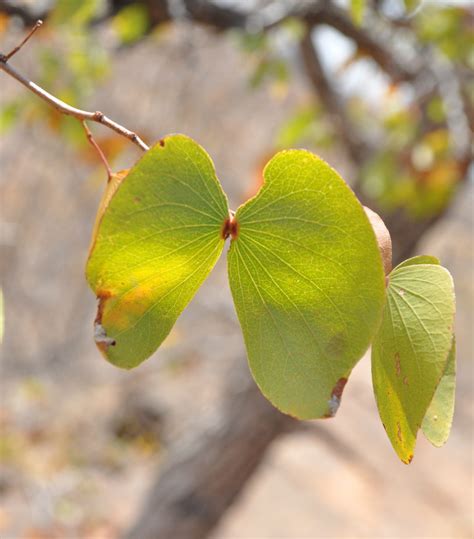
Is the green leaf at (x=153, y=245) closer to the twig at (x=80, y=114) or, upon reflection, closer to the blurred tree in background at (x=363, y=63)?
the twig at (x=80, y=114)

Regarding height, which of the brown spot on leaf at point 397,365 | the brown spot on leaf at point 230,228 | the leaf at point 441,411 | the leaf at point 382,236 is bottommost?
the leaf at point 441,411

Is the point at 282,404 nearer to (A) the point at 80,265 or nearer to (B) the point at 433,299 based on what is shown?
(B) the point at 433,299

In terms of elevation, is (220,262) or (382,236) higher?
(382,236)

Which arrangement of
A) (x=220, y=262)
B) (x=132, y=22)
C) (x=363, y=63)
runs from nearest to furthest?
(x=132, y=22) < (x=363, y=63) < (x=220, y=262)

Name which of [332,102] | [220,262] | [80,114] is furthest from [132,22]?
[220,262]

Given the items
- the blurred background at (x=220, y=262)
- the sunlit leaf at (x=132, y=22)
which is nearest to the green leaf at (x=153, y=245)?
the blurred background at (x=220, y=262)

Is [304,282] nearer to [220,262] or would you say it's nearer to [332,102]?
[332,102]
